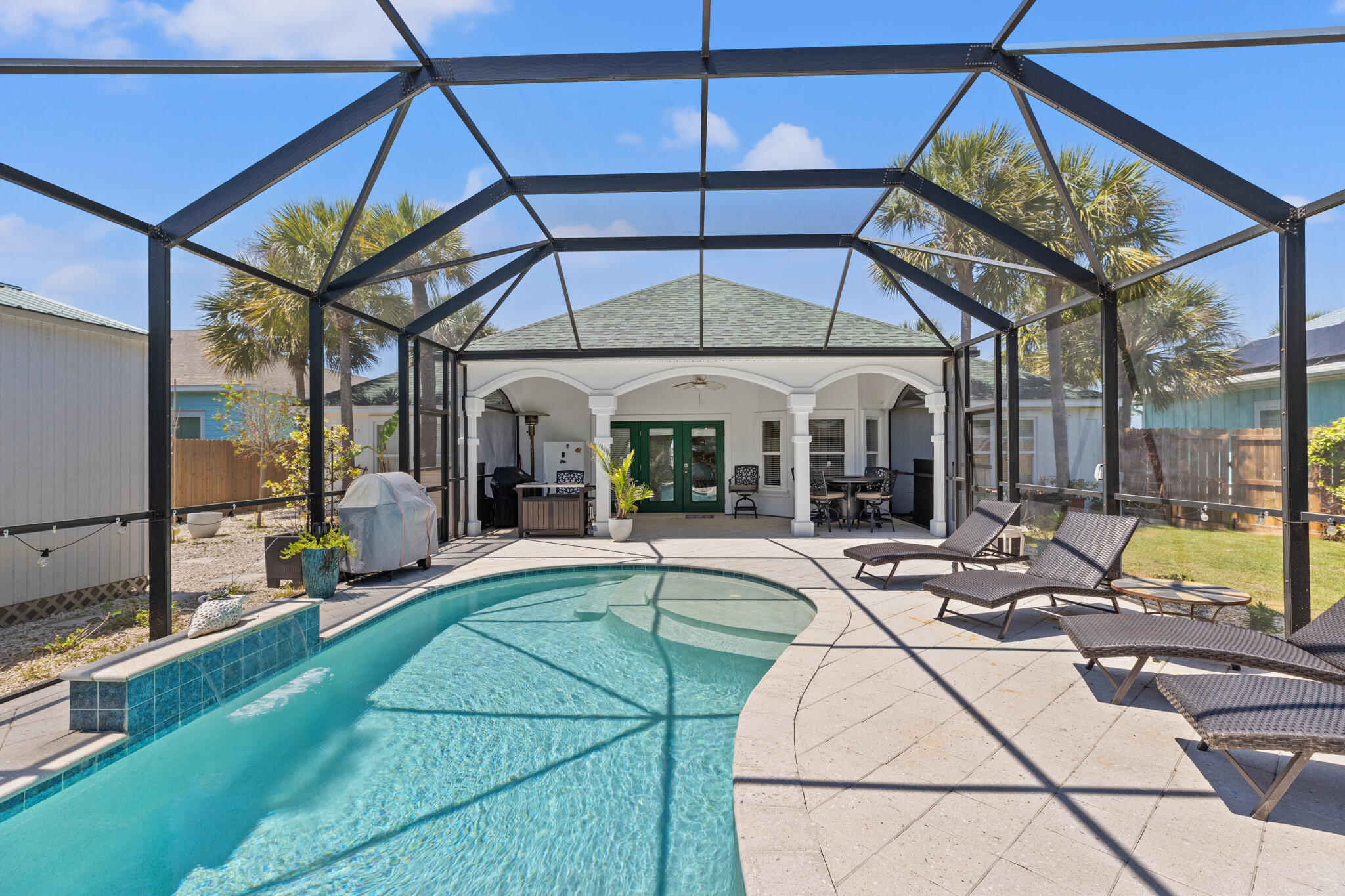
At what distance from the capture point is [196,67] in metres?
3.90

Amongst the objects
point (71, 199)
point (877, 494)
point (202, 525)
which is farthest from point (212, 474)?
point (877, 494)

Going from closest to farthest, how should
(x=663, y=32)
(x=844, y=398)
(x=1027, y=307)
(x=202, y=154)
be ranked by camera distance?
1. (x=663, y=32)
2. (x=202, y=154)
3. (x=1027, y=307)
4. (x=844, y=398)

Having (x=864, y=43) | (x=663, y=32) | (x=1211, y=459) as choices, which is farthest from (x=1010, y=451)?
(x=663, y=32)

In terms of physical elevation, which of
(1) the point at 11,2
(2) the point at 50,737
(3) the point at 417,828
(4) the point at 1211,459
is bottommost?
(3) the point at 417,828

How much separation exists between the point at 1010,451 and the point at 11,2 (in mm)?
9103

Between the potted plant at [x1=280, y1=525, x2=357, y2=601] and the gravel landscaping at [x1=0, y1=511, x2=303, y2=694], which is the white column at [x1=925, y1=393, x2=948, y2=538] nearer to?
the potted plant at [x1=280, y1=525, x2=357, y2=601]

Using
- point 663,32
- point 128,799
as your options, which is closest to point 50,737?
point 128,799

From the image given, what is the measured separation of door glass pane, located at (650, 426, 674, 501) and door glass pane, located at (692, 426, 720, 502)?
19.9 inches

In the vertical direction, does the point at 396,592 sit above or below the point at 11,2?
below

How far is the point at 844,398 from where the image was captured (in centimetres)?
1287

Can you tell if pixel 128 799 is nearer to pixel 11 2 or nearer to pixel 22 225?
pixel 22 225

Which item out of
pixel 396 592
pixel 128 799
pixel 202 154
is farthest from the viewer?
pixel 396 592

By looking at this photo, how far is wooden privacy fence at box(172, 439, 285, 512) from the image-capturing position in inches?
446

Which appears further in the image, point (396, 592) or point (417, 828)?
point (396, 592)
